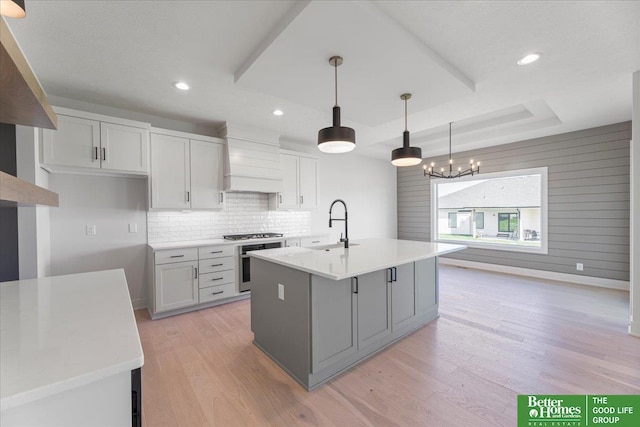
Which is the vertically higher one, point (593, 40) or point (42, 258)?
point (593, 40)

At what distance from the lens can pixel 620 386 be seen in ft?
6.64

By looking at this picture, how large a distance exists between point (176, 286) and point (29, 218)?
1555 mm

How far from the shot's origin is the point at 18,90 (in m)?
0.81

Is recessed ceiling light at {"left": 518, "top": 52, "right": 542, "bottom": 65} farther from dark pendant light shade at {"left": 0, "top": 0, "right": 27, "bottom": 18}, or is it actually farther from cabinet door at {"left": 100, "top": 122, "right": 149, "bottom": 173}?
cabinet door at {"left": 100, "top": 122, "right": 149, "bottom": 173}

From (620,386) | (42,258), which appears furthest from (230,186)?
(620,386)

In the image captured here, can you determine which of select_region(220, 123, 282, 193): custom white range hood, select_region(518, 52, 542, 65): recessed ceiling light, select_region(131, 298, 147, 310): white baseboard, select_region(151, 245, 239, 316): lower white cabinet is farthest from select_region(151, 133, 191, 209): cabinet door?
select_region(518, 52, 542, 65): recessed ceiling light

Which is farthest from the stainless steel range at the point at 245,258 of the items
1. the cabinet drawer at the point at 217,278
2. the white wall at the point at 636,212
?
the white wall at the point at 636,212

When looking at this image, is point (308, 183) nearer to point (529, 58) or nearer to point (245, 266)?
point (245, 266)

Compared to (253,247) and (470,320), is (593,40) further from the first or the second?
(253,247)

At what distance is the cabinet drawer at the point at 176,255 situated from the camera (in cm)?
333

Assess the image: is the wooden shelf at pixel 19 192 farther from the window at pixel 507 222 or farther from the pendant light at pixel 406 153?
the window at pixel 507 222

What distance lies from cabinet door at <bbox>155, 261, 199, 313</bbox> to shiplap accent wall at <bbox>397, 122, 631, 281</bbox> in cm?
575

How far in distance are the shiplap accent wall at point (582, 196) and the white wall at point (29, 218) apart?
279 inches

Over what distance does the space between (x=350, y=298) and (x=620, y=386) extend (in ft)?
6.91
